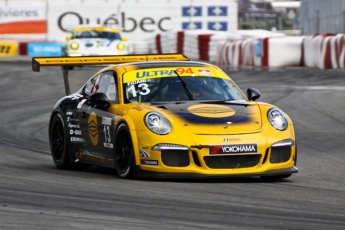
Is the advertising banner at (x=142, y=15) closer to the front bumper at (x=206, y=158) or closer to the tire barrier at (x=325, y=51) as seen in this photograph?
the tire barrier at (x=325, y=51)

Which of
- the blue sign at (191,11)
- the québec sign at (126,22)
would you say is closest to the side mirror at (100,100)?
the québec sign at (126,22)

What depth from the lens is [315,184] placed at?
8414 millimetres

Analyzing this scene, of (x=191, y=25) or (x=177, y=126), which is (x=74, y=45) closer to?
(x=191, y=25)

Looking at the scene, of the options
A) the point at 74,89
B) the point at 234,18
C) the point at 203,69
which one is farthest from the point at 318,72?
the point at 234,18

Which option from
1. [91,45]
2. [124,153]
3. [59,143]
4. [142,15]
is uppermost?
[124,153]

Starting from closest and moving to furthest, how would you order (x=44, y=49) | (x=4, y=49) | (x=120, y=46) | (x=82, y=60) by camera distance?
(x=82, y=60) → (x=120, y=46) → (x=44, y=49) → (x=4, y=49)

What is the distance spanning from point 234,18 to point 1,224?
4251cm

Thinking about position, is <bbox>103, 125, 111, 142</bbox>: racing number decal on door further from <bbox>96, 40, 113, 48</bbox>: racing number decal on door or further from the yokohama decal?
<bbox>96, 40, 113, 48</bbox>: racing number decal on door

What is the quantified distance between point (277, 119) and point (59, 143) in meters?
2.86

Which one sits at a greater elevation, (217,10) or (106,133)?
(106,133)

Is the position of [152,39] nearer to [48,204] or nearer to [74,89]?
A: [74,89]

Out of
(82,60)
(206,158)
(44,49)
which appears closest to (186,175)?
(206,158)

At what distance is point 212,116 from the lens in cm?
860

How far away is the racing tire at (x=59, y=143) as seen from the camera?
10.4 metres
